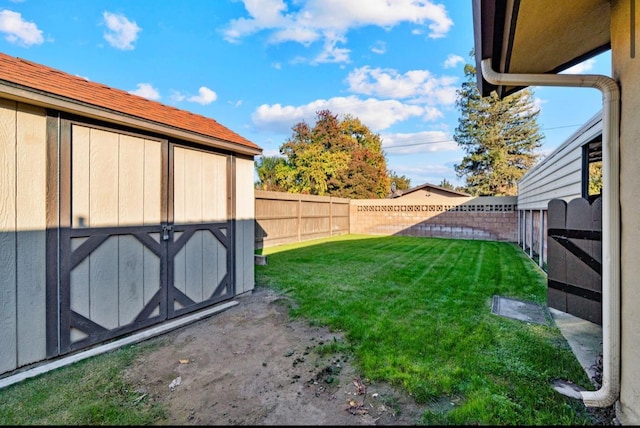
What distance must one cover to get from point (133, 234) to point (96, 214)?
1.29ft

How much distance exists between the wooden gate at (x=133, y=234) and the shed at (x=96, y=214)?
0.4 inches

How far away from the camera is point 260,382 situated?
88.9 inches

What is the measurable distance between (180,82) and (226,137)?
39.1 feet

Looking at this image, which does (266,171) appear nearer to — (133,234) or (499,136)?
(499,136)

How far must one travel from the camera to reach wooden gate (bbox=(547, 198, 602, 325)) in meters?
2.39

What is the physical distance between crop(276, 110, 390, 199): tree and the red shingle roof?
17.1 metres

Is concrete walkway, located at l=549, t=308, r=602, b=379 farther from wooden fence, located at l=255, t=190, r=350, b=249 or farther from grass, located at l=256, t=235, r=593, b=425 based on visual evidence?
wooden fence, located at l=255, t=190, r=350, b=249

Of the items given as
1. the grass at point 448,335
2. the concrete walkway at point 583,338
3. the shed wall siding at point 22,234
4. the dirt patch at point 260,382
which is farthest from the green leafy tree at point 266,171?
the concrete walkway at point 583,338

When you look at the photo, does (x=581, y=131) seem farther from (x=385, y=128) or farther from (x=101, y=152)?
(x=385, y=128)

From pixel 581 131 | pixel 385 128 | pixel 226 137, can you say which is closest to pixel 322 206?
pixel 226 137

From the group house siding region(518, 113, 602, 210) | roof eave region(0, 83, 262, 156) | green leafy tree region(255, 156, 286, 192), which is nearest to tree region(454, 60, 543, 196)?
house siding region(518, 113, 602, 210)

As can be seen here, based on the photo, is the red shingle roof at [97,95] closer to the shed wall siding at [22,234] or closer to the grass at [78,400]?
the shed wall siding at [22,234]

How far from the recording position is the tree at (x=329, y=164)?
21.4 m

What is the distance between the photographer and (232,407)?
6.43 feet
